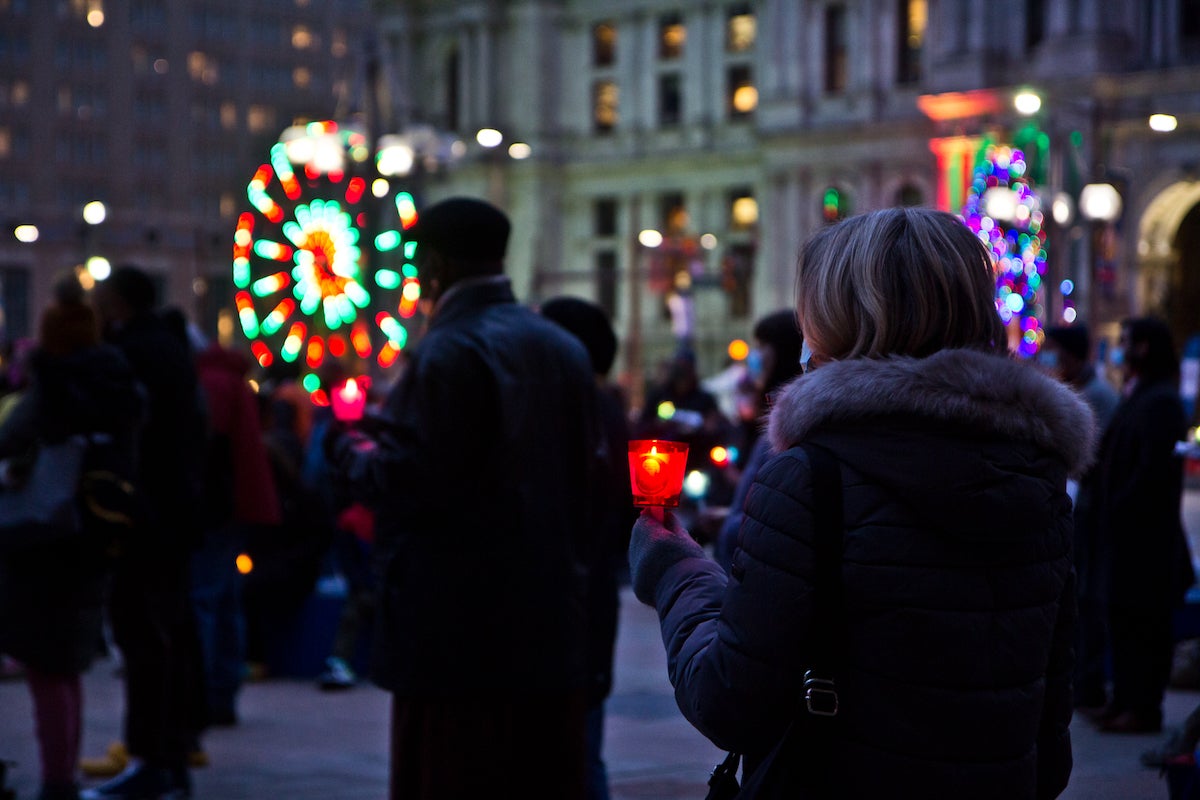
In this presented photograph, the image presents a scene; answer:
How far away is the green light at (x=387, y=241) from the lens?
12.1 meters

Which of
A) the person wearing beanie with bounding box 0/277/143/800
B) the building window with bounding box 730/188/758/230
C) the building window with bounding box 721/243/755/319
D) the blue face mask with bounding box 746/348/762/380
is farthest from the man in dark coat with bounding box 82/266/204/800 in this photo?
the building window with bounding box 730/188/758/230

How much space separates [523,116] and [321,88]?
19398 mm

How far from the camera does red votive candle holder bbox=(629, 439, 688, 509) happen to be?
103 inches

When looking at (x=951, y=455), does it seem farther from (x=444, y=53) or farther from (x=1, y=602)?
(x=444, y=53)

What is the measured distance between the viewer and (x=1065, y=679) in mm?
2676

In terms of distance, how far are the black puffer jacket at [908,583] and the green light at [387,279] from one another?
903cm

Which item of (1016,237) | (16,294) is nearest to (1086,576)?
(1016,237)

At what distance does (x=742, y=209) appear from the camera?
62.6m

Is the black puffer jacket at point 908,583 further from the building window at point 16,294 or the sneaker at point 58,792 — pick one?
the building window at point 16,294

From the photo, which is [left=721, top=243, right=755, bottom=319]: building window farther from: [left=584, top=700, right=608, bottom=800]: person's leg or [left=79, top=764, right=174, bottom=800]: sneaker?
[left=584, top=700, right=608, bottom=800]: person's leg

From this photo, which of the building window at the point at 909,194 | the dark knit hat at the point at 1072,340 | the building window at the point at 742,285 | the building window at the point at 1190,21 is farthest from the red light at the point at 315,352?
the building window at the point at 909,194

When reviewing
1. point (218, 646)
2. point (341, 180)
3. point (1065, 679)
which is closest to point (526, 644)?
point (1065, 679)

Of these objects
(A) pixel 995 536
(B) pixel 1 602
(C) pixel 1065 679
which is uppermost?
(A) pixel 995 536

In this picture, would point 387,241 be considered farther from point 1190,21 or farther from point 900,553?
point 1190,21
